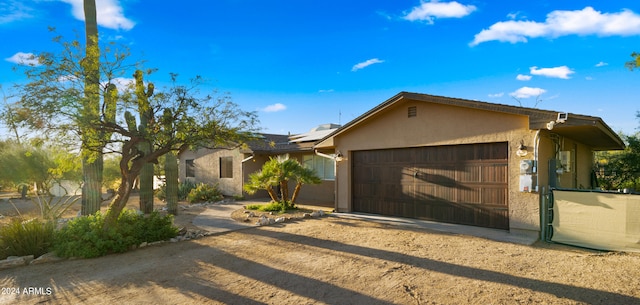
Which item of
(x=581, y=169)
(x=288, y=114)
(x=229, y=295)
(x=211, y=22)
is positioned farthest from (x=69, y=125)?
(x=581, y=169)

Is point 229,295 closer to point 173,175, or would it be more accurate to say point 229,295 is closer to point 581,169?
point 173,175

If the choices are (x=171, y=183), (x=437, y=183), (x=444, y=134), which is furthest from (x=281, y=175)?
(x=444, y=134)

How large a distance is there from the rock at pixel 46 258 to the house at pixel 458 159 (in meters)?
8.08

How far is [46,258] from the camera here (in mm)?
6391

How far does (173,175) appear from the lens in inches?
469

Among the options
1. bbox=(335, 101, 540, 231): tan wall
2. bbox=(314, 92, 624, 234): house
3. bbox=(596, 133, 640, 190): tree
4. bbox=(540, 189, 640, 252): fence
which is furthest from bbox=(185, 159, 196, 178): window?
bbox=(596, 133, 640, 190): tree

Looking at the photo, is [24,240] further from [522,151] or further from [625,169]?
[625,169]

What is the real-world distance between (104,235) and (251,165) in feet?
34.1

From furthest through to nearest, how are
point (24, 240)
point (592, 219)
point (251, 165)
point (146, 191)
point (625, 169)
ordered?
point (251, 165) → point (625, 169) → point (146, 191) → point (592, 219) → point (24, 240)

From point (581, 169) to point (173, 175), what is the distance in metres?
15.3

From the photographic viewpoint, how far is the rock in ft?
20.6

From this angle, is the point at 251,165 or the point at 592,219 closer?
the point at 592,219

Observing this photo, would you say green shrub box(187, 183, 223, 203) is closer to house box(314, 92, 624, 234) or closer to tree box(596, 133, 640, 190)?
house box(314, 92, 624, 234)

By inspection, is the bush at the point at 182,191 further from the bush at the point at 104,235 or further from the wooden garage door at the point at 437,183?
the wooden garage door at the point at 437,183
